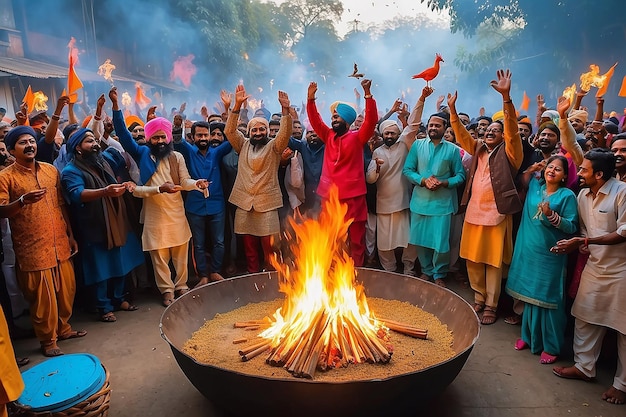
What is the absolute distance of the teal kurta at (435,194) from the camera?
590 centimetres

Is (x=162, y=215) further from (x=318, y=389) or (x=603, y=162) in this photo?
(x=603, y=162)

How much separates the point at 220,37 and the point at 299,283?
980 inches

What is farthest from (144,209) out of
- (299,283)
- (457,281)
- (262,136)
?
(457,281)

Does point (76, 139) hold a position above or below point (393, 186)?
above

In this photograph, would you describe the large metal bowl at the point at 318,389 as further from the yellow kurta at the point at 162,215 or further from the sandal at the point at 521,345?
the yellow kurta at the point at 162,215

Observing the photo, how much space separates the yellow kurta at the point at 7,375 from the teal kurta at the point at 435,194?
4.69 meters

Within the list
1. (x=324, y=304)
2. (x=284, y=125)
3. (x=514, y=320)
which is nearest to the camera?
(x=324, y=304)

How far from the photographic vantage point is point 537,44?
2328 cm

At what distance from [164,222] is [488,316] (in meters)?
4.18

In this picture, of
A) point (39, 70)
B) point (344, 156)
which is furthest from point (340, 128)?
point (39, 70)

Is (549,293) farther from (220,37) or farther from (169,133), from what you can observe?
(220,37)

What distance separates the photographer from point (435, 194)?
19.6 ft

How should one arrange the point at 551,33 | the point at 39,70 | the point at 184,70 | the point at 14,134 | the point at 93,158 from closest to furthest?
the point at 14,134, the point at 93,158, the point at 39,70, the point at 551,33, the point at 184,70

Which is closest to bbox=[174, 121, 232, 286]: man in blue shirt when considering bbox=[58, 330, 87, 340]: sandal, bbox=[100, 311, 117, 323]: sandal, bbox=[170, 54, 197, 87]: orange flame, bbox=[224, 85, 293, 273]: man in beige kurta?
bbox=[224, 85, 293, 273]: man in beige kurta
